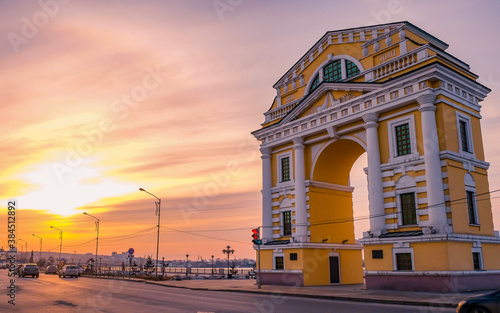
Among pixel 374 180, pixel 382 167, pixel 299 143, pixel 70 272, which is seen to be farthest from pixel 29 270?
pixel 382 167

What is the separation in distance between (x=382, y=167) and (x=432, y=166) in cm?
410

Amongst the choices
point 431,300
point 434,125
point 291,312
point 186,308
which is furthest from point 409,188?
point 186,308

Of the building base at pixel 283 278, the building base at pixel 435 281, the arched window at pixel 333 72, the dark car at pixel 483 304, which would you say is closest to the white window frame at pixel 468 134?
the building base at pixel 435 281

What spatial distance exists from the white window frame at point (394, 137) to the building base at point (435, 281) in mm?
7548

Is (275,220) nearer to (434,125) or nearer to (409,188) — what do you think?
(409,188)

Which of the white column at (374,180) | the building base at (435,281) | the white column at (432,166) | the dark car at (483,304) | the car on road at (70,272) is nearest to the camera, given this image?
the dark car at (483,304)

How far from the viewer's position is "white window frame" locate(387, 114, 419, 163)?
28375 millimetres

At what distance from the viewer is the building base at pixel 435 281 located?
968 inches

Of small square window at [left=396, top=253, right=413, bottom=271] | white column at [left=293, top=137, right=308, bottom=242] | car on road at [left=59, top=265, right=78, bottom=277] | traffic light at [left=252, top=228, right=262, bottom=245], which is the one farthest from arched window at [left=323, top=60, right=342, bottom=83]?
car on road at [left=59, top=265, right=78, bottom=277]

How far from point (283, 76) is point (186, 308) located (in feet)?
92.0

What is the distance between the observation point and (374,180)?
30109 millimetres

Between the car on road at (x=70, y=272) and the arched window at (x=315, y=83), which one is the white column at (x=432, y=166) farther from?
the car on road at (x=70, y=272)

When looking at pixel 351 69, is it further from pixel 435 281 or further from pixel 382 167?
pixel 435 281

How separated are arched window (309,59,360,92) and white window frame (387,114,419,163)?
6.20 meters
